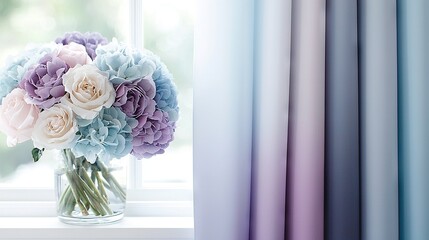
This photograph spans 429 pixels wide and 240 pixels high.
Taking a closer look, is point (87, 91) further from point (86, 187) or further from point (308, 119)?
point (308, 119)

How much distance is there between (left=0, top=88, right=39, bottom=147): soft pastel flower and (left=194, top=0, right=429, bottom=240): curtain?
0.37 meters

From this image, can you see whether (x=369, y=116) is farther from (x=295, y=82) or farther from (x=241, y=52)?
(x=241, y=52)

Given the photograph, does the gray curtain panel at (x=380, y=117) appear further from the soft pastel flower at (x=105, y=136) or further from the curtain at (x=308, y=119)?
the soft pastel flower at (x=105, y=136)

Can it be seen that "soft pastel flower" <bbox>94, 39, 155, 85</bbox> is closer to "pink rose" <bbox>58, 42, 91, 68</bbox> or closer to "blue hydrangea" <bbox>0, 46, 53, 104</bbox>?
"pink rose" <bbox>58, 42, 91, 68</bbox>

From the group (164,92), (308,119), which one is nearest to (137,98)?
(164,92)

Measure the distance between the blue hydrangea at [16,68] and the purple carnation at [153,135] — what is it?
0.93 ft

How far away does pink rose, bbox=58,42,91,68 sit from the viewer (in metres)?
1.20

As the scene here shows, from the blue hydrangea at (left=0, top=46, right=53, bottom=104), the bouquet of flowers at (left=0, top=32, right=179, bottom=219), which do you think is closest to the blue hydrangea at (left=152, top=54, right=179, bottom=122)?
the bouquet of flowers at (left=0, top=32, right=179, bottom=219)

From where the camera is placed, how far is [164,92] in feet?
4.05

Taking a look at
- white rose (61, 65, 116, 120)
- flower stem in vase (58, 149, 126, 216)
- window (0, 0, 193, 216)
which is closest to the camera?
white rose (61, 65, 116, 120)

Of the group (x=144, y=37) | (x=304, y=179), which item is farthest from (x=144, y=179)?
(x=304, y=179)

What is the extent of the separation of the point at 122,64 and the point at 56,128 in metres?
0.20

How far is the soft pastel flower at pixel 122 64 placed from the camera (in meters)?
1.17

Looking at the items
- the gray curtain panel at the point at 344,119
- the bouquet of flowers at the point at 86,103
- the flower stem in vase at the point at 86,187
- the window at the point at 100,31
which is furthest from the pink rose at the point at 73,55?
the gray curtain panel at the point at 344,119
